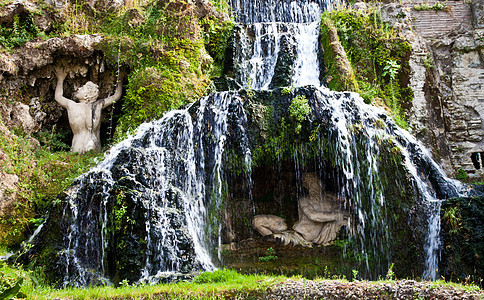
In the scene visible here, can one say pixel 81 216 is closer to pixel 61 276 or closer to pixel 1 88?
pixel 61 276

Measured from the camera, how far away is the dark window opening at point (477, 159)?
43.9 feet

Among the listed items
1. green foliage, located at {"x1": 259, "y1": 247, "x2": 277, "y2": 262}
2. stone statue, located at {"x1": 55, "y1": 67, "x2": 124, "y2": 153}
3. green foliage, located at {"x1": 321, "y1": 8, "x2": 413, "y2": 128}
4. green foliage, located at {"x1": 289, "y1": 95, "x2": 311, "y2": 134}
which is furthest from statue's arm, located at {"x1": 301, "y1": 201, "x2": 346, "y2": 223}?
stone statue, located at {"x1": 55, "y1": 67, "x2": 124, "y2": 153}

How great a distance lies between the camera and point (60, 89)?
12508mm

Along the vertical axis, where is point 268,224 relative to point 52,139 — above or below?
below

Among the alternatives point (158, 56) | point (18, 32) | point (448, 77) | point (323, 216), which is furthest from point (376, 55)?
point (18, 32)

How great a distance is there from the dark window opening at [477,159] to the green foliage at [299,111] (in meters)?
7.17

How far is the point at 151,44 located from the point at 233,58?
2.75 meters

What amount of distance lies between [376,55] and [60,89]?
1050 centimetres

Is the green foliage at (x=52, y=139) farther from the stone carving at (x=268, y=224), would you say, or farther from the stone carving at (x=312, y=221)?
A: the stone carving at (x=312, y=221)

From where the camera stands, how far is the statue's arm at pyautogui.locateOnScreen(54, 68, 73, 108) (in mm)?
12165

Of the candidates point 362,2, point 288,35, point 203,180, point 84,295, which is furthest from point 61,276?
point 362,2

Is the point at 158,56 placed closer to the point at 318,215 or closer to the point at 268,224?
the point at 268,224

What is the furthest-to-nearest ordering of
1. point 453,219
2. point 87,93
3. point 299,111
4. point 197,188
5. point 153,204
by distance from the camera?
point 87,93 → point 299,111 → point 197,188 → point 153,204 → point 453,219

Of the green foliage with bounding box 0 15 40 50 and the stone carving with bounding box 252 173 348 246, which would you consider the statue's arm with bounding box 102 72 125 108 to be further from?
the stone carving with bounding box 252 173 348 246
